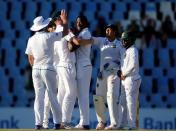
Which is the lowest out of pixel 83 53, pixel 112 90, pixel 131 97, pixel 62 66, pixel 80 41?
pixel 131 97

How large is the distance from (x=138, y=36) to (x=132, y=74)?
5.99 meters

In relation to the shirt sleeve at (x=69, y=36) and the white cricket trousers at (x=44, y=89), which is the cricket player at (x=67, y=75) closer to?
the shirt sleeve at (x=69, y=36)

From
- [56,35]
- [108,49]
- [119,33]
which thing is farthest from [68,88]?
[119,33]

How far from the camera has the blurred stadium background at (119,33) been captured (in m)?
18.4

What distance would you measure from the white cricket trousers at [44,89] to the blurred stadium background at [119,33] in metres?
4.79

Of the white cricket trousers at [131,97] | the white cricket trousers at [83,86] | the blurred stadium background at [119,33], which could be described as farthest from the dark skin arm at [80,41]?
the blurred stadium background at [119,33]

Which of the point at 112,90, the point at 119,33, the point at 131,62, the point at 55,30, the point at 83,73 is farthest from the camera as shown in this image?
the point at 119,33

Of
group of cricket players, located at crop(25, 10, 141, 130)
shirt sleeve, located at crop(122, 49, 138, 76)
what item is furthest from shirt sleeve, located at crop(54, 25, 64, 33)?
shirt sleeve, located at crop(122, 49, 138, 76)

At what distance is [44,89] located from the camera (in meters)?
13.0

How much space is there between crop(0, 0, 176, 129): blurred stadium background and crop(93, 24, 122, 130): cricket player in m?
4.25

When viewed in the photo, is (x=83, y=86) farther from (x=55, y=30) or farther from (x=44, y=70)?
(x=55, y=30)

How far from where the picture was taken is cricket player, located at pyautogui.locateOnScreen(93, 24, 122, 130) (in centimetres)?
1353

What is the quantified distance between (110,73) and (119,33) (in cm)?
533

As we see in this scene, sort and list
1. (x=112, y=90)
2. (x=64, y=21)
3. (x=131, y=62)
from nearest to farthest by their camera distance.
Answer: (x=64, y=21) → (x=131, y=62) → (x=112, y=90)
